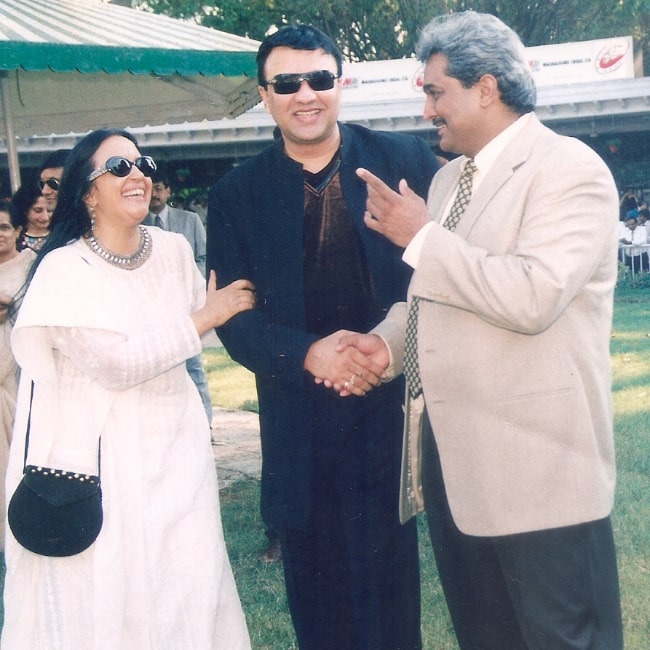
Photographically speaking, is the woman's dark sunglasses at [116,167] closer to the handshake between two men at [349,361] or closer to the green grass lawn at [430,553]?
the handshake between two men at [349,361]

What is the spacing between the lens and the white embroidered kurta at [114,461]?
2723 millimetres

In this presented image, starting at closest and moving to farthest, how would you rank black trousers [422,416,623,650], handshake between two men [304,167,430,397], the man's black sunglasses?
black trousers [422,416,623,650] < handshake between two men [304,167,430,397] < the man's black sunglasses

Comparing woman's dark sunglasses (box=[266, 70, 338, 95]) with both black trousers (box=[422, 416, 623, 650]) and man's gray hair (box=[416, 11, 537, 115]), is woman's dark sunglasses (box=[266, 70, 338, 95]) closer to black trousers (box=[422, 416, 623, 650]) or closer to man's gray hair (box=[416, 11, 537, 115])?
man's gray hair (box=[416, 11, 537, 115])

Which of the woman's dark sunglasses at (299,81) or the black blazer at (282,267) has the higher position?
the woman's dark sunglasses at (299,81)

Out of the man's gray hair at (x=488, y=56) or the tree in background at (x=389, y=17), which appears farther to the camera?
the tree in background at (x=389, y=17)

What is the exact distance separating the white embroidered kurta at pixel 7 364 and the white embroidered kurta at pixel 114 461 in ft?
7.68

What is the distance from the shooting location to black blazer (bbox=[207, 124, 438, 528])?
3.01 m

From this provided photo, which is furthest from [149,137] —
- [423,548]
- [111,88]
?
[423,548]

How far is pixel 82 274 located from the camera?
275cm

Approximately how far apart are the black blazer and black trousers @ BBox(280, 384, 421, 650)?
0.10 metres

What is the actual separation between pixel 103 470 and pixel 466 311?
1.23 meters

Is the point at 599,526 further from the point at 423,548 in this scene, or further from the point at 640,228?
the point at 640,228

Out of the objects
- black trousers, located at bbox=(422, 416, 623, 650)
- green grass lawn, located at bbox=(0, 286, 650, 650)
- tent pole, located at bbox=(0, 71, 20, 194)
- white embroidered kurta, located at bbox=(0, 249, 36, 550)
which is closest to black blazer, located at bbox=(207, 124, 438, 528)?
black trousers, located at bbox=(422, 416, 623, 650)

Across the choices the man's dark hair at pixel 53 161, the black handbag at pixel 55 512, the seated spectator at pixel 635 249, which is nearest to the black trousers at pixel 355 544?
the black handbag at pixel 55 512
